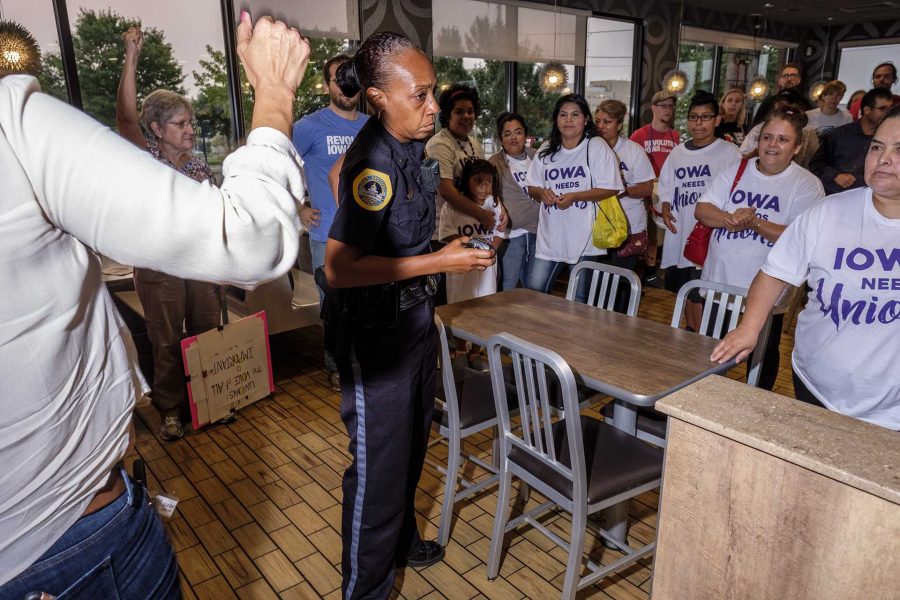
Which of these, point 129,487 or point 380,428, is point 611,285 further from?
point 129,487

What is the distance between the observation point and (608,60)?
7.52 metres

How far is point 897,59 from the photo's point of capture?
9.70m

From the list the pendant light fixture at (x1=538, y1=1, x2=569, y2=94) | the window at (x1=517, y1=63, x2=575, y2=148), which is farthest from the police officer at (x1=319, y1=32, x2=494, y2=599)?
the window at (x1=517, y1=63, x2=575, y2=148)

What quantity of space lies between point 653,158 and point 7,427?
4.84m

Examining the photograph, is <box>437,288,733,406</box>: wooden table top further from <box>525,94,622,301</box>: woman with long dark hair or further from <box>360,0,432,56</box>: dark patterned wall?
<box>360,0,432,56</box>: dark patterned wall

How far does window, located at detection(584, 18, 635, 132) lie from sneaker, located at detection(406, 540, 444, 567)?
6243 millimetres

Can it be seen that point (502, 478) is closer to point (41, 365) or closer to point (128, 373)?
point (128, 373)

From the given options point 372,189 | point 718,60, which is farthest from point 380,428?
point 718,60

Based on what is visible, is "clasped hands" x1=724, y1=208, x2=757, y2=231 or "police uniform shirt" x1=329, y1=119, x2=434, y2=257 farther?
"clasped hands" x1=724, y1=208, x2=757, y2=231

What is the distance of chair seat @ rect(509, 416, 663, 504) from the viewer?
5.91 feet

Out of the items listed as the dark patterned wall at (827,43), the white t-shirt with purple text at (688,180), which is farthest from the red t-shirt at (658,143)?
the dark patterned wall at (827,43)

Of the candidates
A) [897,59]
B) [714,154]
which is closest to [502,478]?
[714,154]

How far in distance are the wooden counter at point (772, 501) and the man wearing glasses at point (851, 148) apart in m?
4.01

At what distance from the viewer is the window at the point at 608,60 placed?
24.0ft
